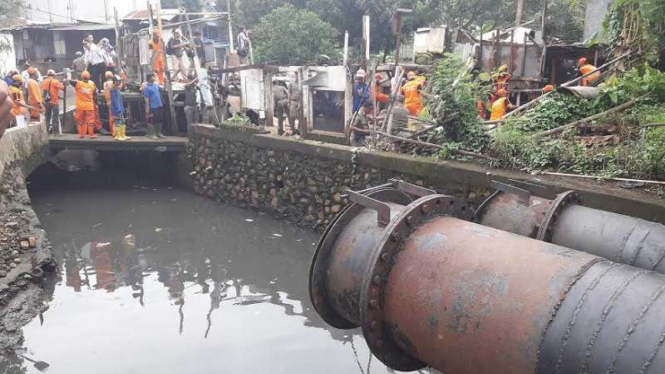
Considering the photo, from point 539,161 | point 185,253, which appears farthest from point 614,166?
point 185,253

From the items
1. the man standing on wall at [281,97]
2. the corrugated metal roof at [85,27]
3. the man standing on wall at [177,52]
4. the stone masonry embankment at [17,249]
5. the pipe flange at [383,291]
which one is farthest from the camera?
the corrugated metal roof at [85,27]

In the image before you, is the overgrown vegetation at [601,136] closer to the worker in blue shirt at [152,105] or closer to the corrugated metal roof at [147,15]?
the worker in blue shirt at [152,105]

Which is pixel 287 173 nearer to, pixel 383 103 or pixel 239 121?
pixel 239 121

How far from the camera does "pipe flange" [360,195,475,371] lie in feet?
8.90

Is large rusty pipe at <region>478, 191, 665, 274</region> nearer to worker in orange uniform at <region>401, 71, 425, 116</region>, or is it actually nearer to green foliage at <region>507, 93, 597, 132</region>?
green foliage at <region>507, 93, 597, 132</region>

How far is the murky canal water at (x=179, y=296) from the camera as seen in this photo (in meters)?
6.06

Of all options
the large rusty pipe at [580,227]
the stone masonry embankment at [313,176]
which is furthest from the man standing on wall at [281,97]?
the large rusty pipe at [580,227]

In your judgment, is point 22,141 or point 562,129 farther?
point 22,141

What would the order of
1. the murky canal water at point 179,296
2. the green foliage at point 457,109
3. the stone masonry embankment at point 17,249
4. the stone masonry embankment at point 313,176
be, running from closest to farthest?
the murky canal water at point 179,296, the stone masonry embankment at point 313,176, the stone masonry embankment at point 17,249, the green foliage at point 457,109

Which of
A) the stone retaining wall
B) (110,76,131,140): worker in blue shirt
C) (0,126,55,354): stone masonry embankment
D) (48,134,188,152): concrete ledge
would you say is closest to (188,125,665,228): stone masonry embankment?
the stone retaining wall

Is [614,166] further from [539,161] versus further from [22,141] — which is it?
[22,141]

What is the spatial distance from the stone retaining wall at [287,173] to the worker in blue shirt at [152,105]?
3.59 ft

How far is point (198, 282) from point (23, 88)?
795 cm

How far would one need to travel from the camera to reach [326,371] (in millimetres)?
5848
